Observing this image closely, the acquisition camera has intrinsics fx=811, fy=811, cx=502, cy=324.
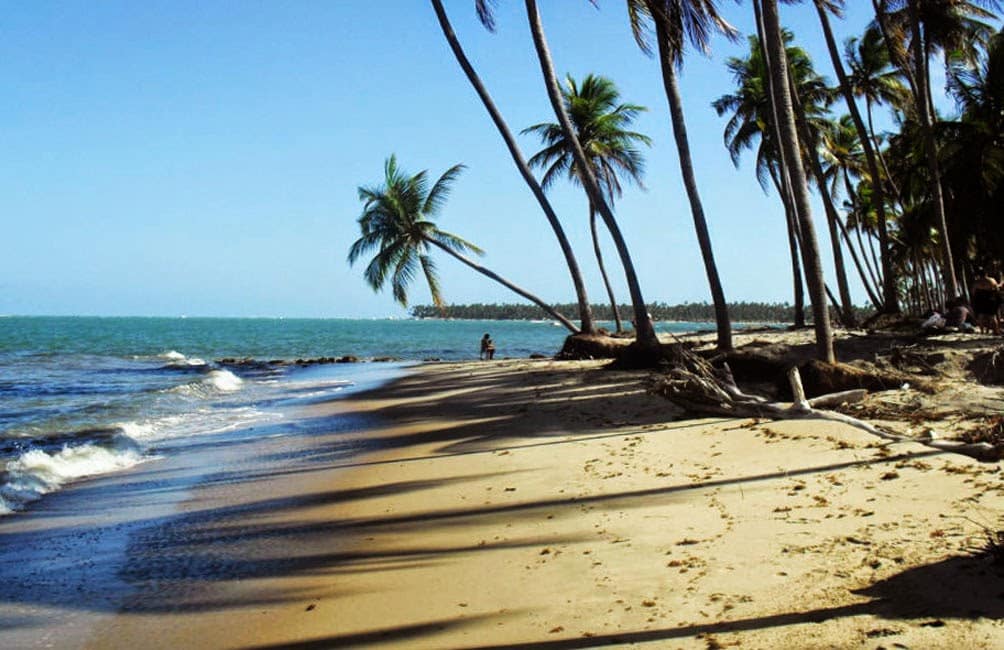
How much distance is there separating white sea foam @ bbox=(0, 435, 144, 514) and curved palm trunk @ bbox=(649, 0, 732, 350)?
33.3 ft

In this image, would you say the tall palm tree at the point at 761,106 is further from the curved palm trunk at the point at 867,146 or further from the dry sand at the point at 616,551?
the dry sand at the point at 616,551

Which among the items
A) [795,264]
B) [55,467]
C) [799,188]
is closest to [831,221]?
[795,264]

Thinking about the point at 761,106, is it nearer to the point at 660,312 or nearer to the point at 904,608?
the point at 904,608

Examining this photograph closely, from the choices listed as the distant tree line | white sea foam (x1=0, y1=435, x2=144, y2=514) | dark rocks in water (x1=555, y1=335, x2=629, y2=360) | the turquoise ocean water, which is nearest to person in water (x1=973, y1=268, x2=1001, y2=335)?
dark rocks in water (x1=555, y1=335, x2=629, y2=360)

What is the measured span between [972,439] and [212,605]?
544 cm

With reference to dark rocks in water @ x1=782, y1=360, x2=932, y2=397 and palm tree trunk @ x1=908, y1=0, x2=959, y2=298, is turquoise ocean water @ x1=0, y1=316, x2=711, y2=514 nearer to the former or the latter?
dark rocks in water @ x1=782, y1=360, x2=932, y2=397

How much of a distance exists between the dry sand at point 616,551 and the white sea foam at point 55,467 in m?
1.79

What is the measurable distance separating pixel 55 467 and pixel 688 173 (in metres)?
11.5

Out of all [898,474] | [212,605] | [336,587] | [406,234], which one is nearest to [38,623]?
[212,605]

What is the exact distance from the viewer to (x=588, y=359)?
22.6 m

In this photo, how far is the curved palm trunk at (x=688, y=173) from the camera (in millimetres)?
15133

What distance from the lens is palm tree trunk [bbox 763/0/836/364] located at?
10547 mm

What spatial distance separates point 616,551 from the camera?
471 centimetres

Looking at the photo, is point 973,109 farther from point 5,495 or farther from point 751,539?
point 5,495
